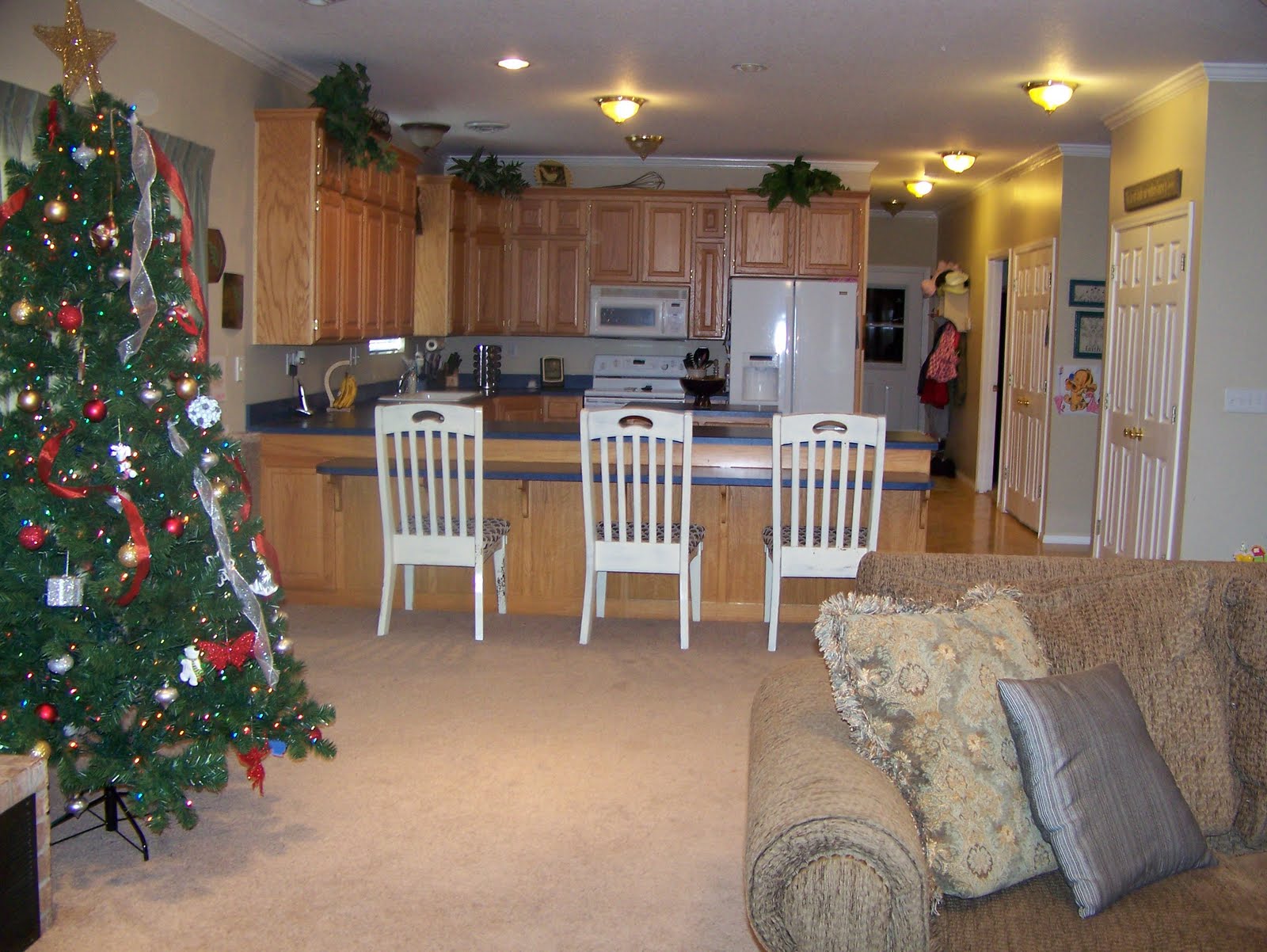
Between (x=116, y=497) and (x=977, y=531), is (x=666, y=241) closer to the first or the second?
(x=977, y=531)

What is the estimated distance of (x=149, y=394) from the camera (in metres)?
2.79

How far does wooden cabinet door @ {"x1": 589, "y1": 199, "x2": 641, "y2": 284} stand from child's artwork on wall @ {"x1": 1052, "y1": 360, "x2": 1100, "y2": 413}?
293cm

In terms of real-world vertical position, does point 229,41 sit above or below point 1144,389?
above

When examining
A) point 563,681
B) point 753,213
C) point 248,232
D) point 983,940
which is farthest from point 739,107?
point 983,940

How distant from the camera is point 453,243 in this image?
758 centimetres

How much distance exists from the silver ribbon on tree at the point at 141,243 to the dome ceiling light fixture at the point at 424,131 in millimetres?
4387

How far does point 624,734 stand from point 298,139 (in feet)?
10.4

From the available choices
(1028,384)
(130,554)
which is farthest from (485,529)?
(1028,384)

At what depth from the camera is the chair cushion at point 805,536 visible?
183 inches

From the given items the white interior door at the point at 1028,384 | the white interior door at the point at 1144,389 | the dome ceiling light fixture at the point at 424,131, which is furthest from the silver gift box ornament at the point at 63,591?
the white interior door at the point at 1028,384

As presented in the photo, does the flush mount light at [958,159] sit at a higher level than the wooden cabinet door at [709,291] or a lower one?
higher

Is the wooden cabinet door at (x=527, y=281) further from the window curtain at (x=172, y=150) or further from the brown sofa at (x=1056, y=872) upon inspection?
the brown sofa at (x=1056, y=872)

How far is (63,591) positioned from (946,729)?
6.50ft

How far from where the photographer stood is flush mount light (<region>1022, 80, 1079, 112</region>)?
5.52 meters
